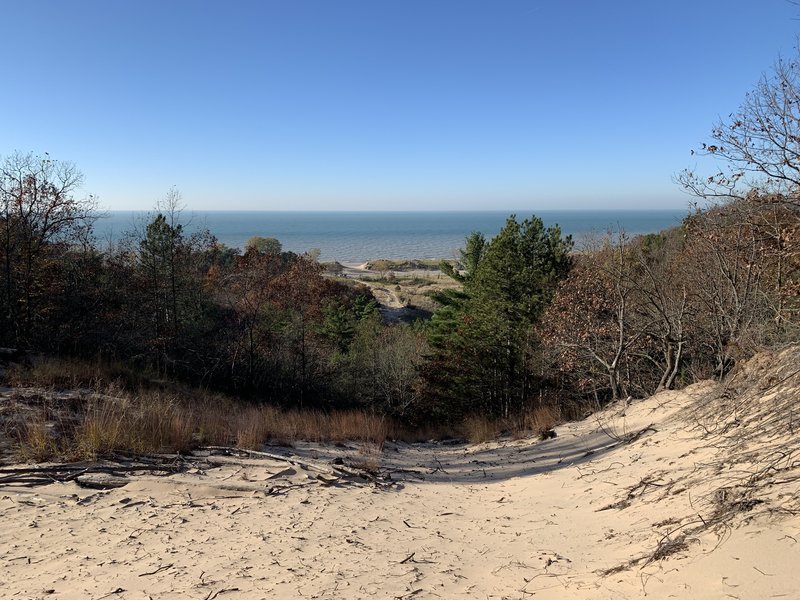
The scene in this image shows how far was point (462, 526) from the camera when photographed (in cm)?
520

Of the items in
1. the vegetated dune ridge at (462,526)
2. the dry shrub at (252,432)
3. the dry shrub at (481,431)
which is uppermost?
the vegetated dune ridge at (462,526)

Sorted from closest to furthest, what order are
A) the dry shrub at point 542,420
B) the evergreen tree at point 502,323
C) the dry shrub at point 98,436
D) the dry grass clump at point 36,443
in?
1. the dry grass clump at point 36,443
2. the dry shrub at point 98,436
3. the dry shrub at point 542,420
4. the evergreen tree at point 502,323

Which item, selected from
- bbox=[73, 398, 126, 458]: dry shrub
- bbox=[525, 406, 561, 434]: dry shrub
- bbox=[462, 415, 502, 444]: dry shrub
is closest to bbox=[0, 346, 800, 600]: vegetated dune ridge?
bbox=[73, 398, 126, 458]: dry shrub

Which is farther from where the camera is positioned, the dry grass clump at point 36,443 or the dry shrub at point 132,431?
the dry shrub at point 132,431

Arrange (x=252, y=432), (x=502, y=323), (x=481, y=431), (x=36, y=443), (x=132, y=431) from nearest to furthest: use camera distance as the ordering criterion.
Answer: (x=36, y=443) < (x=132, y=431) < (x=252, y=432) < (x=481, y=431) < (x=502, y=323)

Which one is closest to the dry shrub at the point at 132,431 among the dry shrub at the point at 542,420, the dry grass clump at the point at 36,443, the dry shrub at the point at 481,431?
the dry grass clump at the point at 36,443

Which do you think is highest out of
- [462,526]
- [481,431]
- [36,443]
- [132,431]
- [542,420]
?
[36,443]

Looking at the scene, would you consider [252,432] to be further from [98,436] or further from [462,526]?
[462,526]

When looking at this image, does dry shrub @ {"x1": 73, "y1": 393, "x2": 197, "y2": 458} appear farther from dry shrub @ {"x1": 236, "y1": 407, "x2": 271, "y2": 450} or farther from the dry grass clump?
dry shrub @ {"x1": 236, "y1": 407, "x2": 271, "y2": 450}

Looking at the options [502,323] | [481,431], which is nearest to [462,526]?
[481,431]

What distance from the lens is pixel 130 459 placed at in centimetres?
640

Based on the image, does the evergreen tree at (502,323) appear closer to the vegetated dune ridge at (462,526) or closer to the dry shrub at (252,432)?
the dry shrub at (252,432)

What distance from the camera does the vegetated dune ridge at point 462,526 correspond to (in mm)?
3252

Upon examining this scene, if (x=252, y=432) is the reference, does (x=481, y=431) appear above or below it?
below
